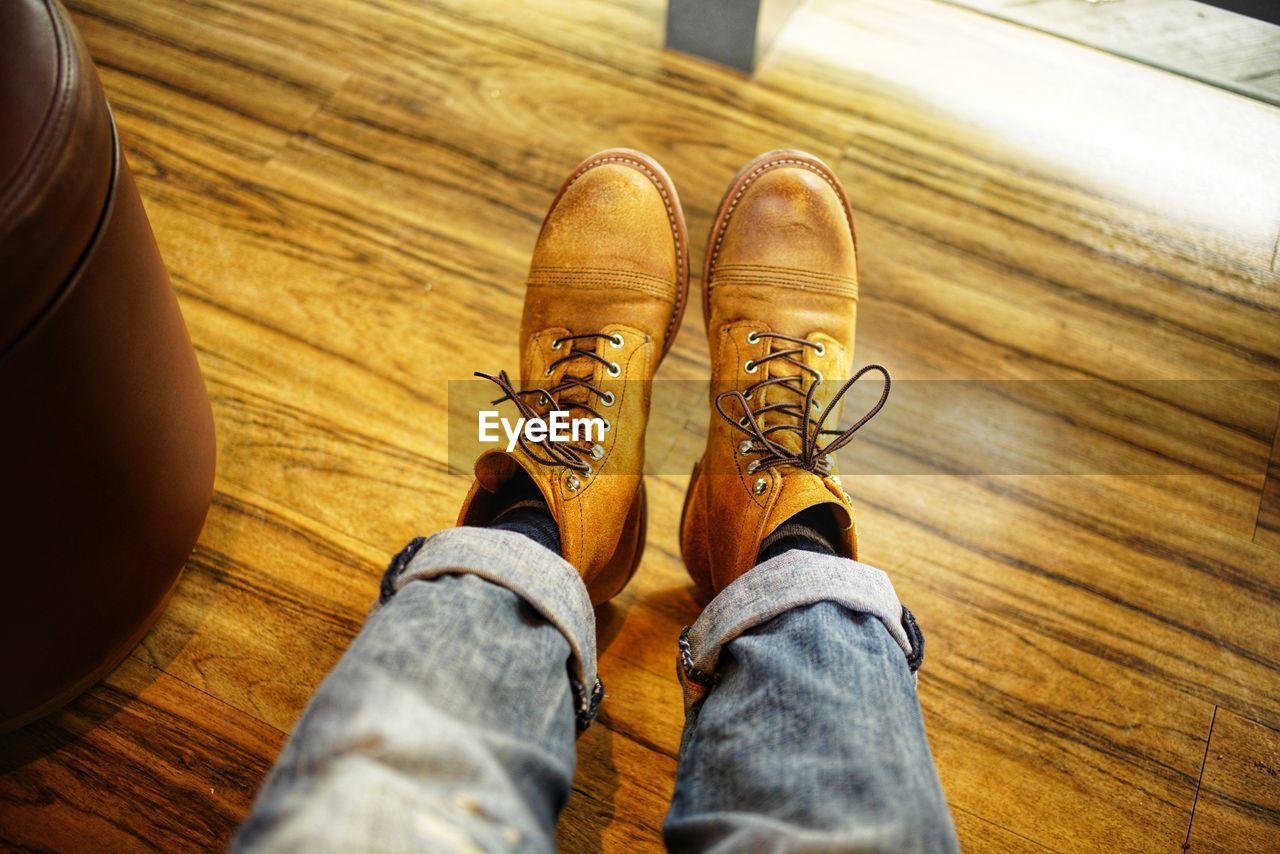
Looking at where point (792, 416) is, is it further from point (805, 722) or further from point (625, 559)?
point (805, 722)

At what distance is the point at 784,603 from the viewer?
2.12 feet

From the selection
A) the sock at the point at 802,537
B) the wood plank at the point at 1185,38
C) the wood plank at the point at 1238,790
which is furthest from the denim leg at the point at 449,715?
the wood plank at the point at 1185,38

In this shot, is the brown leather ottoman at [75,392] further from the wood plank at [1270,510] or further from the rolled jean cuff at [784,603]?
the wood plank at [1270,510]

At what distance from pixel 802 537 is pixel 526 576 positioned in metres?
0.29

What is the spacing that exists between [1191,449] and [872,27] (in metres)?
0.76

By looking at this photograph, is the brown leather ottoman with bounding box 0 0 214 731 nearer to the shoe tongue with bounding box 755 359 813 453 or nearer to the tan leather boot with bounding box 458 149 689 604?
the tan leather boot with bounding box 458 149 689 604

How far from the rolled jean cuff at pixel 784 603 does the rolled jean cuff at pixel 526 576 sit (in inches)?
3.4

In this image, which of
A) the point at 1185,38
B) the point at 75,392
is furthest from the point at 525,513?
the point at 1185,38

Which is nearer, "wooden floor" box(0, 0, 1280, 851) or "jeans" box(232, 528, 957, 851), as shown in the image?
"jeans" box(232, 528, 957, 851)

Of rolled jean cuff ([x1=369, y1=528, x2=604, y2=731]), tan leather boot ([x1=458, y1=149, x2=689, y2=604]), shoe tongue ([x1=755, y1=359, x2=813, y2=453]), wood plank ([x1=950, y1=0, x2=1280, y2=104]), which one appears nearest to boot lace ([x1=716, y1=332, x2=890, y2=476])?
shoe tongue ([x1=755, y1=359, x2=813, y2=453])

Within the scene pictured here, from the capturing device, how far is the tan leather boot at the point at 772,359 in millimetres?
795

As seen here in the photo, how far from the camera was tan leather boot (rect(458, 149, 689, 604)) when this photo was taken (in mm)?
781

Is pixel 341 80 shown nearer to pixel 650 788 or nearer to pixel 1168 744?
pixel 650 788

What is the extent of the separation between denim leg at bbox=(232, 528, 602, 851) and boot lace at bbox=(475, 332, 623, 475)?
0.47 feet
